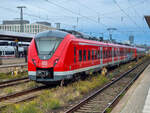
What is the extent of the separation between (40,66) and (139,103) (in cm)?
552

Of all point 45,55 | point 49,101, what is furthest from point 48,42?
point 49,101

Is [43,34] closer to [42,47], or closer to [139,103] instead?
[42,47]

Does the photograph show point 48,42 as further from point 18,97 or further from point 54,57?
point 18,97

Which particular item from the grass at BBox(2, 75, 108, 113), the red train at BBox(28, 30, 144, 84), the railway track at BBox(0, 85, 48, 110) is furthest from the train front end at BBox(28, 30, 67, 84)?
the grass at BBox(2, 75, 108, 113)

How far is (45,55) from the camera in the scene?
12.1m

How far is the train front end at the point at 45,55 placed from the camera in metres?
12.0

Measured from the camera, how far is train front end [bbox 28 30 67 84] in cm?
1199

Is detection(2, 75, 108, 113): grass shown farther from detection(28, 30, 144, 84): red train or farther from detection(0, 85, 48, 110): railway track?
detection(28, 30, 144, 84): red train

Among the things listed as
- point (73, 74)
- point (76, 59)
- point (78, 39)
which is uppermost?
point (78, 39)

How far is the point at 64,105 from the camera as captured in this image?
927 centimetres

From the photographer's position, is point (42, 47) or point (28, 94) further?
point (42, 47)

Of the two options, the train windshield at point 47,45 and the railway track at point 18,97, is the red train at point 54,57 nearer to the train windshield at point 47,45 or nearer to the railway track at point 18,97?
the train windshield at point 47,45

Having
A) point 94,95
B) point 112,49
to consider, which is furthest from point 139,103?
point 112,49

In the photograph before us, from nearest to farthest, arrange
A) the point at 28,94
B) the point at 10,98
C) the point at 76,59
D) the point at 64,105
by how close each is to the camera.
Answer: the point at 64,105 → the point at 10,98 → the point at 28,94 → the point at 76,59
